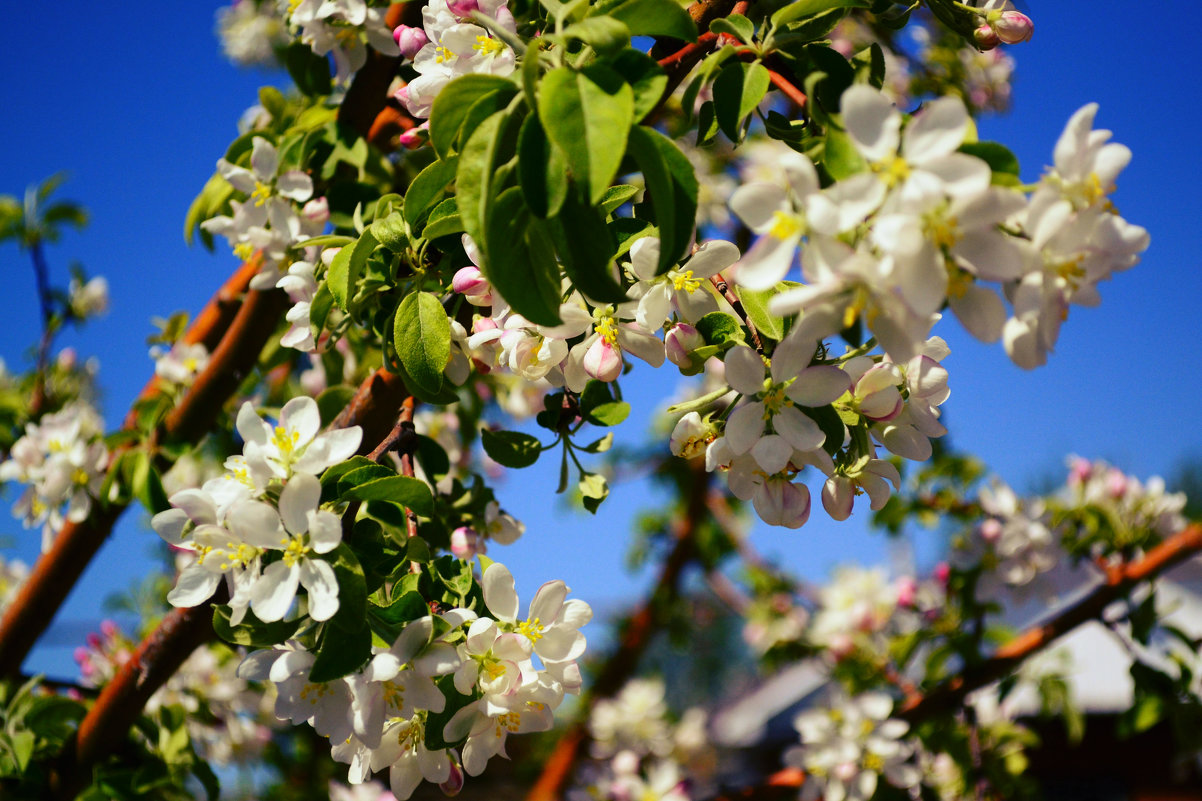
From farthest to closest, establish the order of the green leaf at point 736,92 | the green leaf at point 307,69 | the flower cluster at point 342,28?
the green leaf at point 307,69 < the flower cluster at point 342,28 < the green leaf at point 736,92

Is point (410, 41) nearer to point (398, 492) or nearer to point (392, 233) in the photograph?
point (392, 233)

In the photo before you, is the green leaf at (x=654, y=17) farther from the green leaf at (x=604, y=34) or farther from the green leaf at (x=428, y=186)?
the green leaf at (x=428, y=186)

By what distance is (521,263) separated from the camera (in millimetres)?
627

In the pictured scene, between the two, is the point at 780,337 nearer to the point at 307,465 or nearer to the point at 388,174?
the point at 307,465

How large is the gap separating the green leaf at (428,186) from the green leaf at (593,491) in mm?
387

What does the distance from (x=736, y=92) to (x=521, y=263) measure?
242 mm

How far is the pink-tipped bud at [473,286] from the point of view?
30.5 inches

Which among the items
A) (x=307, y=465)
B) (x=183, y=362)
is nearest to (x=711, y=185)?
(x=183, y=362)

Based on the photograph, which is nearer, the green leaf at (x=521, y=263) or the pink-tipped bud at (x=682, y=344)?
the green leaf at (x=521, y=263)

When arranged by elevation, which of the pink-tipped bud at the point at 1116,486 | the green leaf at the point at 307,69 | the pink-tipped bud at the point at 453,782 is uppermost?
the green leaf at the point at 307,69

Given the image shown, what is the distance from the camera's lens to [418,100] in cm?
87

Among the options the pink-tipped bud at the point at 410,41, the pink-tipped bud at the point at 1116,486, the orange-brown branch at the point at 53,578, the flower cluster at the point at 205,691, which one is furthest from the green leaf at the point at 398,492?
the pink-tipped bud at the point at 1116,486

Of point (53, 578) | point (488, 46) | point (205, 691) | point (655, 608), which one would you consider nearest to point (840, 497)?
point (488, 46)

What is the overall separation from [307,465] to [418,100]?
0.40 metres
